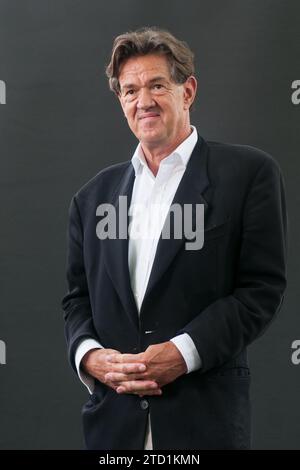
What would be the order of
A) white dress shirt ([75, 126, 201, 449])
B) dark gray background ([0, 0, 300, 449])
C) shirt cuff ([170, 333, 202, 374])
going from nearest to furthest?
shirt cuff ([170, 333, 202, 374]), white dress shirt ([75, 126, 201, 449]), dark gray background ([0, 0, 300, 449])

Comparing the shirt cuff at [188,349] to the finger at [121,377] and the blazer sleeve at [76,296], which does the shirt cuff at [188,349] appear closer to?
the finger at [121,377]

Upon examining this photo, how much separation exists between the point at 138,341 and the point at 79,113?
1028mm

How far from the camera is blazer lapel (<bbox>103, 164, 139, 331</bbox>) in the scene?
1.66m

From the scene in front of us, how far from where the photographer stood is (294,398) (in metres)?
2.29

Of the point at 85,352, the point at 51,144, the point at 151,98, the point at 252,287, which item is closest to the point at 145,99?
the point at 151,98

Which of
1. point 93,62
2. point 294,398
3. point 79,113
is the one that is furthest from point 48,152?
point 294,398

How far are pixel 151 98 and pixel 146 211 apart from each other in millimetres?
263

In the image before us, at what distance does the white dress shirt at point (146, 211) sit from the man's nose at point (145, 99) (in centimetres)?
13

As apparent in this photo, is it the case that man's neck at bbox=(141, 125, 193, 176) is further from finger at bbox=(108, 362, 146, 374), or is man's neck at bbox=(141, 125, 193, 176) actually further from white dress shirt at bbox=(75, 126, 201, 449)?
finger at bbox=(108, 362, 146, 374)

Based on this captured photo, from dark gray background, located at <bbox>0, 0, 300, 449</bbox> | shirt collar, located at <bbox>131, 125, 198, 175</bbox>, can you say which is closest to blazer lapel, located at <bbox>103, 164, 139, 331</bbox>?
shirt collar, located at <bbox>131, 125, 198, 175</bbox>

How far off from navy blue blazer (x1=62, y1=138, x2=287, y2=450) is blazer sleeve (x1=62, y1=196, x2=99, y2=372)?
8cm

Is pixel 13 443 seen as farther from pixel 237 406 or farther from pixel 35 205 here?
pixel 237 406

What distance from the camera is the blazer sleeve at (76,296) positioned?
5.72 feet

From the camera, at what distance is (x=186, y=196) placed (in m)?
1.67
